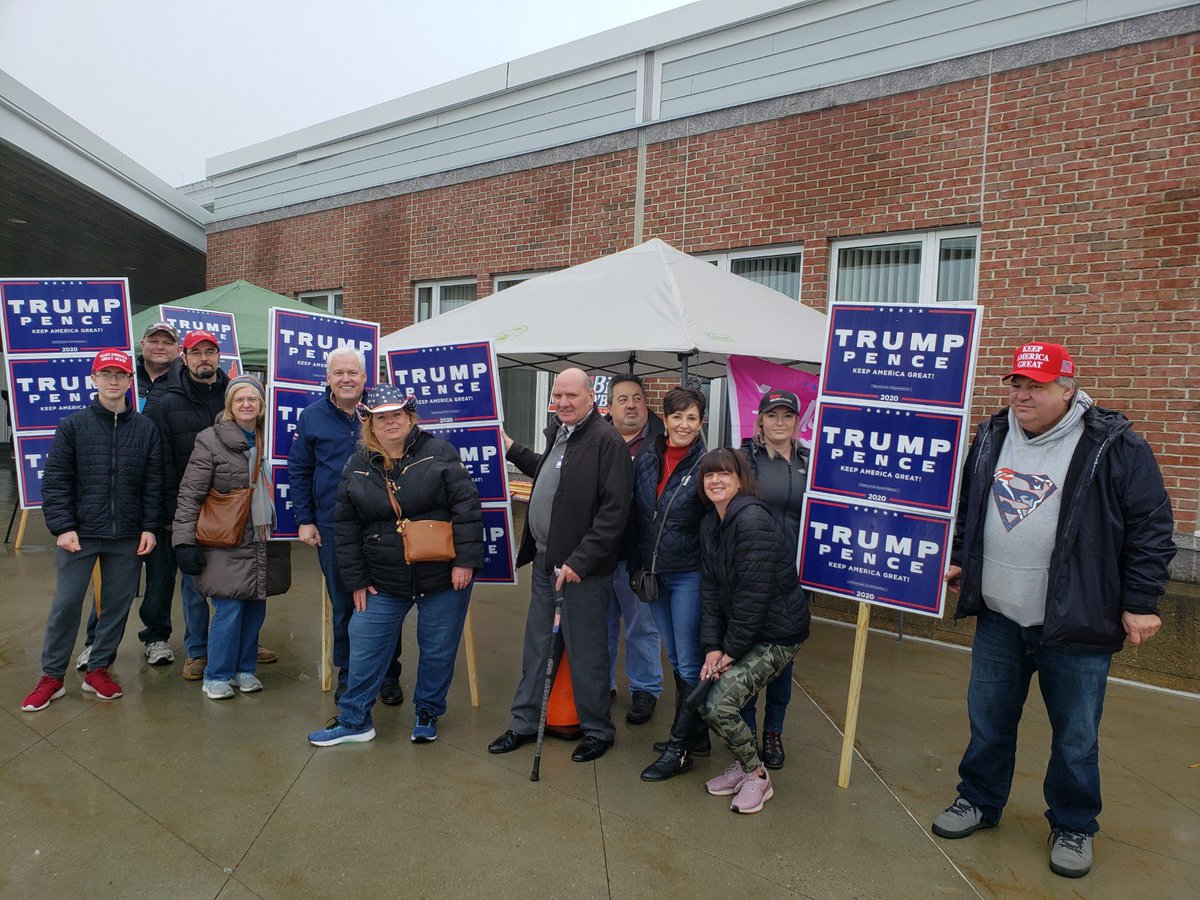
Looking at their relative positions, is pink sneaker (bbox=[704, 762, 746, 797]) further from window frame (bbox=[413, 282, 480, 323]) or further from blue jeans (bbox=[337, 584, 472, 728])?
window frame (bbox=[413, 282, 480, 323])

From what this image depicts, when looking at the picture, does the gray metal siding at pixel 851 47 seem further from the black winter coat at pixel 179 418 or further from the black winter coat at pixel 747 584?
the black winter coat at pixel 179 418

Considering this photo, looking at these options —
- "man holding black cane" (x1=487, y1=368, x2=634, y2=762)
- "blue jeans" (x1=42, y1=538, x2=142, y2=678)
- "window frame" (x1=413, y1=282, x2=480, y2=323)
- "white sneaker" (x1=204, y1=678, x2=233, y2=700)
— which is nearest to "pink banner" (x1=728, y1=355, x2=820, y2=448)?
"man holding black cane" (x1=487, y1=368, x2=634, y2=762)

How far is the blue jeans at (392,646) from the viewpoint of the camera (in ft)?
12.2

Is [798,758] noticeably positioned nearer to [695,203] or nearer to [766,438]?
[766,438]

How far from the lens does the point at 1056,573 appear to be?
278 cm

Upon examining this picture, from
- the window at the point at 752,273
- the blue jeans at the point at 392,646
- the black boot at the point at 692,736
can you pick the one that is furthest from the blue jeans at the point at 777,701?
the window at the point at 752,273

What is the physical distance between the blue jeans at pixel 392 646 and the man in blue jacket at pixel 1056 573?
2.38 m

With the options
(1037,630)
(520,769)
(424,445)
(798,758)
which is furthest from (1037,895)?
(424,445)

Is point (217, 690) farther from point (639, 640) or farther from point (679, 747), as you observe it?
point (679, 747)

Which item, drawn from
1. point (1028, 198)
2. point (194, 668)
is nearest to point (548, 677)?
point (194, 668)

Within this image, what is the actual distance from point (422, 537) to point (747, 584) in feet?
5.11

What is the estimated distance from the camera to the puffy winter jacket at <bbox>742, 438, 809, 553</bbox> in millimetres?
3793

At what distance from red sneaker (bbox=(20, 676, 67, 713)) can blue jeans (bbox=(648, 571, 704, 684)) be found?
3312mm

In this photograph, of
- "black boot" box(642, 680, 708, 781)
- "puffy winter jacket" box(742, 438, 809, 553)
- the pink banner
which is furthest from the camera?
the pink banner
